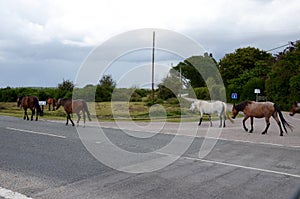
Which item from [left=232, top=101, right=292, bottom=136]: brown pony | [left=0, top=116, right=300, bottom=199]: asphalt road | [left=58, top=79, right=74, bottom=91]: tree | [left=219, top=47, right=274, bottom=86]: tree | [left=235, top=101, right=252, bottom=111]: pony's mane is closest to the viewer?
[left=0, top=116, right=300, bottom=199]: asphalt road

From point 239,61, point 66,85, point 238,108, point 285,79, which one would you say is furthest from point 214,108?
point 239,61

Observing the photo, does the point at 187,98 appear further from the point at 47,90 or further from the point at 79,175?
the point at 47,90

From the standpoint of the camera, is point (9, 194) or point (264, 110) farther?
point (264, 110)

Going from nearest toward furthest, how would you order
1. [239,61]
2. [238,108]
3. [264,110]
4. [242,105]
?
[264,110] → [242,105] → [238,108] → [239,61]

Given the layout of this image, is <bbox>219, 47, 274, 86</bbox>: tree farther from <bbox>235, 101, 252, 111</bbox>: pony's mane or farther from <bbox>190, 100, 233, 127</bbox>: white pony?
<bbox>235, 101, 252, 111</bbox>: pony's mane

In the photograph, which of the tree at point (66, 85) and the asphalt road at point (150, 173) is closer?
the asphalt road at point (150, 173)

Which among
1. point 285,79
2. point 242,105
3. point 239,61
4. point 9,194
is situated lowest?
point 9,194

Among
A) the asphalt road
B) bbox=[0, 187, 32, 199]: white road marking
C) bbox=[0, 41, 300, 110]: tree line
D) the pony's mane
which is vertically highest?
bbox=[0, 41, 300, 110]: tree line

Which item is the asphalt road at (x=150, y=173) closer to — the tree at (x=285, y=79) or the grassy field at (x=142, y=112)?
Result: the grassy field at (x=142, y=112)

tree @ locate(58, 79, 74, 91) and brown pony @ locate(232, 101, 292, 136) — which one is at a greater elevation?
tree @ locate(58, 79, 74, 91)

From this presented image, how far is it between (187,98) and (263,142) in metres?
12.4

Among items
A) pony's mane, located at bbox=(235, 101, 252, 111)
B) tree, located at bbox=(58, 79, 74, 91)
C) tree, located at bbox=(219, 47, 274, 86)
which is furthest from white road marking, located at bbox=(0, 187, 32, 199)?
tree, located at bbox=(219, 47, 274, 86)

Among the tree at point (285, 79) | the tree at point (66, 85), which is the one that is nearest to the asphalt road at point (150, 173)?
the tree at point (285, 79)

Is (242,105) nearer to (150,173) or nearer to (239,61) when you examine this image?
(150,173)
